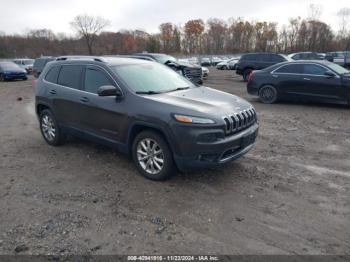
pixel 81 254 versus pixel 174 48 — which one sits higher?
pixel 174 48

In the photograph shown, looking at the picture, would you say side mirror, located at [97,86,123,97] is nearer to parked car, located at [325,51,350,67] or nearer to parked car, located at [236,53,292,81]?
parked car, located at [236,53,292,81]

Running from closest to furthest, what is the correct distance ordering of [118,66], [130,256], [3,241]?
[130,256] → [3,241] → [118,66]

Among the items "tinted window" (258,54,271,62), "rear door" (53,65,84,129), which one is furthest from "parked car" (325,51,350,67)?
"rear door" (53,65,84,129)

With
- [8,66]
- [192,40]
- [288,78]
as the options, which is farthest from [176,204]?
[192,40]

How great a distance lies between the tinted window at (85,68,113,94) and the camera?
16.5 feet

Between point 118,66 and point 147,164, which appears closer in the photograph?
point 147,164

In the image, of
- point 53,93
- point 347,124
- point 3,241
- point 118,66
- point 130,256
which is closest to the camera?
point 130,256

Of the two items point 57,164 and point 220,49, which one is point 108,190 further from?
point 220,49

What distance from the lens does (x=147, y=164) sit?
4598mm

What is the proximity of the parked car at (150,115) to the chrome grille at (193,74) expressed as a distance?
417 inches

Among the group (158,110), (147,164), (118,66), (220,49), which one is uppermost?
(220,49)

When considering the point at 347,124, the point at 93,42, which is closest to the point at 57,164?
the point at 347,124

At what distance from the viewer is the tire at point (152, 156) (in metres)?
4.32

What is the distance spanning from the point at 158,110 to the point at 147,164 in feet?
2.86
